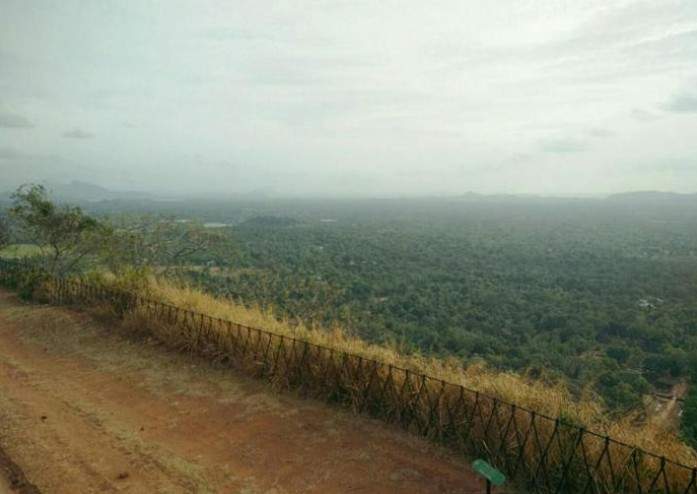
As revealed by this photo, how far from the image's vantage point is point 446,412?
3.83 m

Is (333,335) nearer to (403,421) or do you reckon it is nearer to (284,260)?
(403,421)

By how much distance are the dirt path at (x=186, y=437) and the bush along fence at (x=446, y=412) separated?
0.64 feet

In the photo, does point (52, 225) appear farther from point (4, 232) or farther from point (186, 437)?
point (186, 437)

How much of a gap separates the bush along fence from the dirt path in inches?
7.7

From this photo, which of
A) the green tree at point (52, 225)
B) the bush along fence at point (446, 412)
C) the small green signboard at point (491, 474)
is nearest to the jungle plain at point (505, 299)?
the bush along fence at point (446, 412)

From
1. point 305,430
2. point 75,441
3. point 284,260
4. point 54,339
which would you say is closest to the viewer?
point 75,441

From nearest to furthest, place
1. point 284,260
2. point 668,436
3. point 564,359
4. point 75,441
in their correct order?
point 668,436, point 75,441, point 564,359, point 284,260

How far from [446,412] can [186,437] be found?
2153mm

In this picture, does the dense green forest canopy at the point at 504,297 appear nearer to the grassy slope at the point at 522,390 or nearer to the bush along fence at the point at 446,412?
the grassy slope at the point at 522,390

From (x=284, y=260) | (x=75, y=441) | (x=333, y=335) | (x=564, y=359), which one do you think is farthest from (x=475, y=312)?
(x=75, y=441)

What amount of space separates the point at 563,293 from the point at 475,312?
1233cm

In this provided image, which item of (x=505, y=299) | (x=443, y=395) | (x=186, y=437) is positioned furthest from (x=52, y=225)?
(x=505, y=299)

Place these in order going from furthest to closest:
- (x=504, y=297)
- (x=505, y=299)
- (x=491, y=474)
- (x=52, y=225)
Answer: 1. (x=504, y=297)
2. (x=505, y=299)
3. (x=52, y=225)
4. (x=491, y=474)

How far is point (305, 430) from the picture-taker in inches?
154
